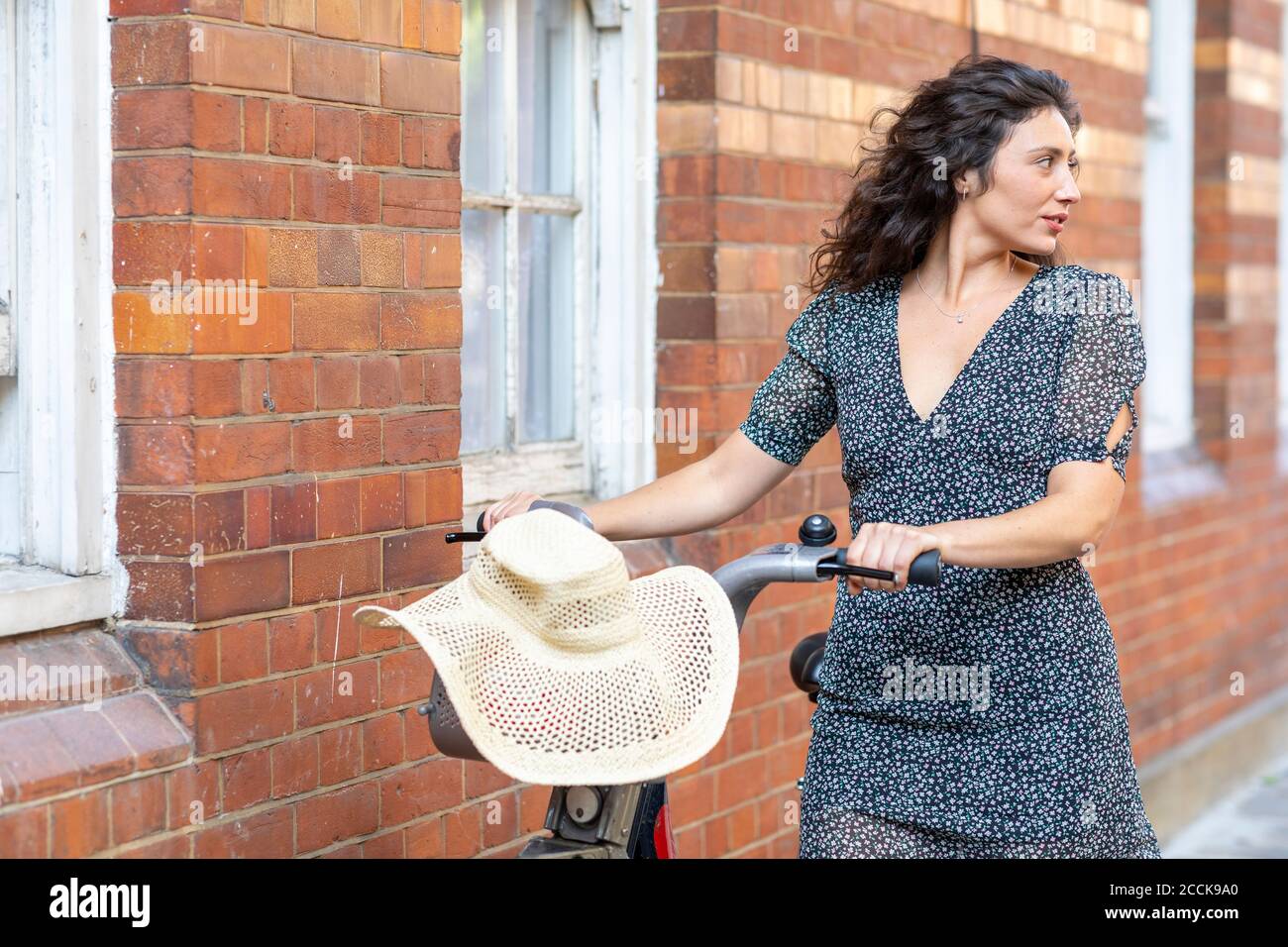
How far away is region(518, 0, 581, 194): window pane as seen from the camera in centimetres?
456

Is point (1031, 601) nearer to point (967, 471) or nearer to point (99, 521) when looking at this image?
point (967, 471)

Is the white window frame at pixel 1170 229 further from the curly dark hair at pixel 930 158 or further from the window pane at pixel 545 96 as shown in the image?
the curly dark hair at pixel 930 158

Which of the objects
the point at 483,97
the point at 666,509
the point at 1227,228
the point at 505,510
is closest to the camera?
the point at 505,510

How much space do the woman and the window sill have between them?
887 millimetres

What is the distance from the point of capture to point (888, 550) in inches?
99.9

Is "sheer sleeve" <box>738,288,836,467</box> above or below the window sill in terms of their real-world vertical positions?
above

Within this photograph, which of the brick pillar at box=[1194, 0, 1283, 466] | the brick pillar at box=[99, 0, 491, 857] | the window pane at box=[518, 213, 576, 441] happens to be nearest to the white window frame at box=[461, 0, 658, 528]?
the window pane at box=[518, 213, 576, 441]

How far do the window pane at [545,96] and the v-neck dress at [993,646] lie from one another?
5.73 ft

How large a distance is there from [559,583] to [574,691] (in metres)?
0.14

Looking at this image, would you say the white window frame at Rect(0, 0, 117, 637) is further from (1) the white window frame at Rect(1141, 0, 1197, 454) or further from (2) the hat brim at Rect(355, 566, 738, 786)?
(1) the white window frame at Rect(1141, 0, 1197, 454)

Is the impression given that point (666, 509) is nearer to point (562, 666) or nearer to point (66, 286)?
point (562, 666)

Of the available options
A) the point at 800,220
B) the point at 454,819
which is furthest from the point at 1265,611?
the point at 454,819

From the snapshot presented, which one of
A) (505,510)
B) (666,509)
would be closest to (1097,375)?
(666,509)

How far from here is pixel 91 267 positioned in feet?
10.7
